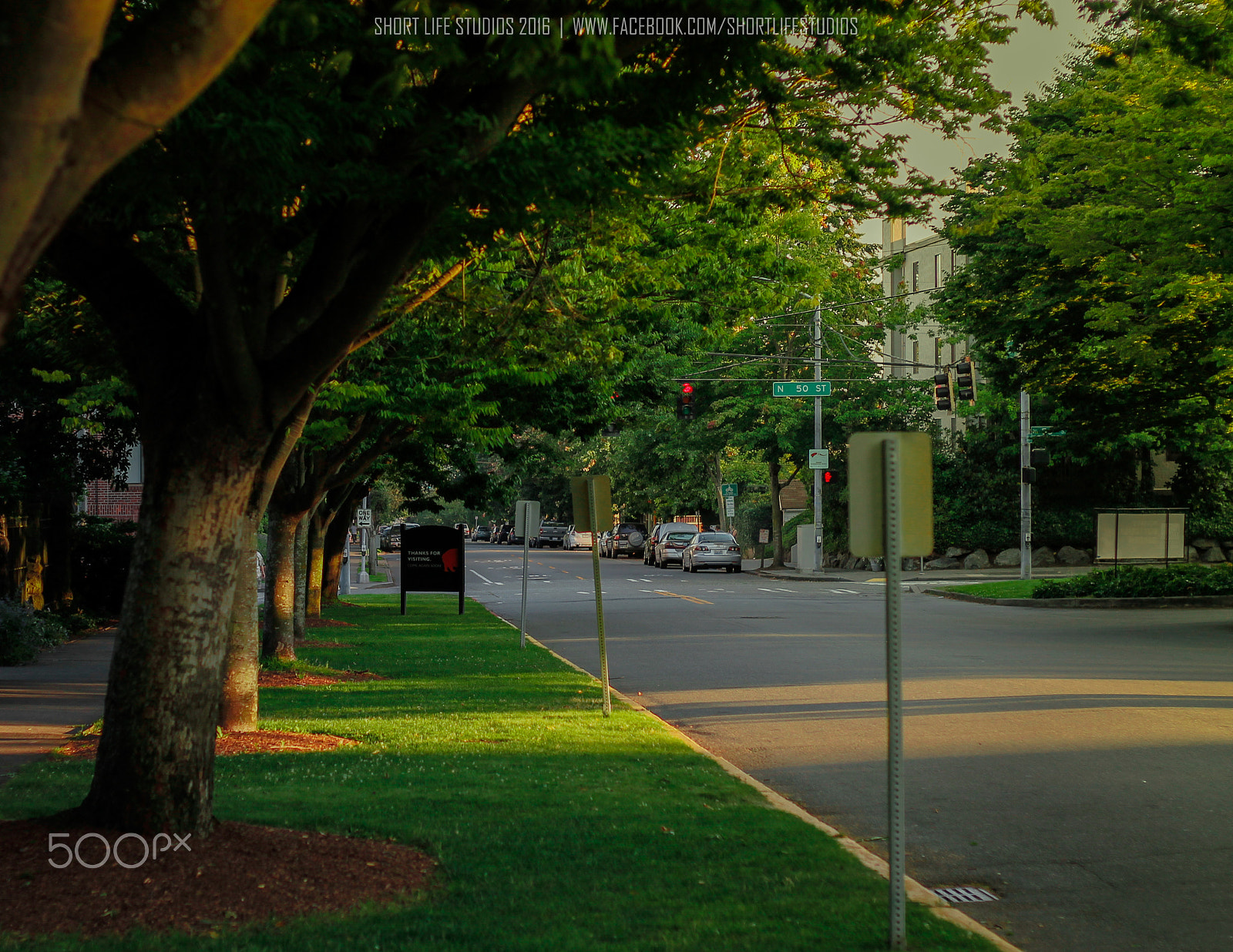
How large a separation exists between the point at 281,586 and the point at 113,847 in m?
10.4

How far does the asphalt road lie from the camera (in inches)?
243

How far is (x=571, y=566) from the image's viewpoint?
56.6 meters

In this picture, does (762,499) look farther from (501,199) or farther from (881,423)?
(501,199)

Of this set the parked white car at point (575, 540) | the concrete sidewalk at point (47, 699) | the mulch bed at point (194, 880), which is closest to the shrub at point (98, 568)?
the concrete sidewalk at point (47, 699)

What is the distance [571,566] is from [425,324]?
42.9 m

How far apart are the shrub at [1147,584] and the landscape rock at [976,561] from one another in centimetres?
1517

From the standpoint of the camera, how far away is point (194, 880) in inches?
214

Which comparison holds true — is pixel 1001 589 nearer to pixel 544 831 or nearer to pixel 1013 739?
pixel 1013 739

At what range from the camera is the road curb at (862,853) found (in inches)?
211

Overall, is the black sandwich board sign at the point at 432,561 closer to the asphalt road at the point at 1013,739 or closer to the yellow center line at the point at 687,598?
the asphalt road at the point at 1013,739

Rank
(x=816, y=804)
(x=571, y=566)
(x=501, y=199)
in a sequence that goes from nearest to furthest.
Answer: (x=501, y=199), (x=816, y=804), (x=571, y=566)

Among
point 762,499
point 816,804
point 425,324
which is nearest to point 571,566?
point 762,499

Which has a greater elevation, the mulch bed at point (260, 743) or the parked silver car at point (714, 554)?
the parked silver car at point (714, 554)

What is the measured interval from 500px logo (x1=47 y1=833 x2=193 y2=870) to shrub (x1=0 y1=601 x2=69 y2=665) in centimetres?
1148
